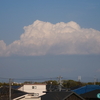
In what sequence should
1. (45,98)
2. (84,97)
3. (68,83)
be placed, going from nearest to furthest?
1. (45,98)
2. (84,97)
3. (68,83)

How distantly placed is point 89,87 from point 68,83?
51361 millimetres

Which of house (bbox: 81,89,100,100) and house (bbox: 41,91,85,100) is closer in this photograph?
house (bbox: 41,91,85,100)

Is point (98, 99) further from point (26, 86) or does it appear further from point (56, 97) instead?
point (26, 86)

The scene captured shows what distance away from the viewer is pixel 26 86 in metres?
61.5

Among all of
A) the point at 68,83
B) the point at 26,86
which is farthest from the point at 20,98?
the point at 68,83

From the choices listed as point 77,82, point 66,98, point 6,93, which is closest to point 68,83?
point 77,82

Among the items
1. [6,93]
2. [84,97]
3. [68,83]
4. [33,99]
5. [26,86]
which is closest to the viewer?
[33,99]

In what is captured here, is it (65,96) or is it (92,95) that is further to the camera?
(92,95)

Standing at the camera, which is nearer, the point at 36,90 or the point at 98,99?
the point at 98,99

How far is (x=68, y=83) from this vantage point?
92375mm

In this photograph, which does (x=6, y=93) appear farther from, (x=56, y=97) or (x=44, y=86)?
(x=44, y=86)

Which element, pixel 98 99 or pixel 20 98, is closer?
pixel 20 98

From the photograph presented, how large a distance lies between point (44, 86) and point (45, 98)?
24867 mm

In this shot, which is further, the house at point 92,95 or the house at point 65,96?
the house at point 92,95
